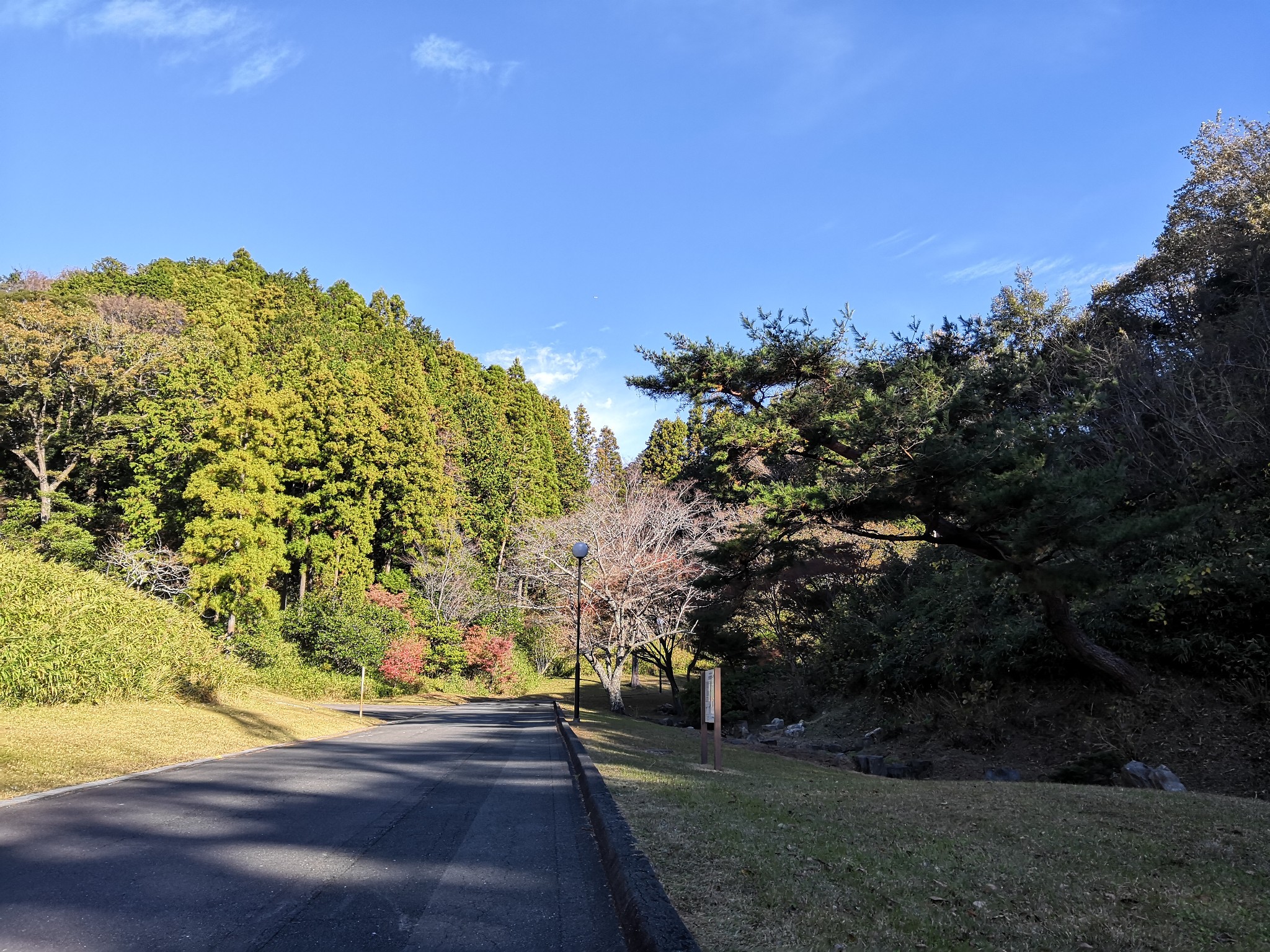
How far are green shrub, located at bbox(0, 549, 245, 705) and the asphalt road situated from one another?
5.49 metres

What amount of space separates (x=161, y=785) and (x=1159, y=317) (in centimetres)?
2739

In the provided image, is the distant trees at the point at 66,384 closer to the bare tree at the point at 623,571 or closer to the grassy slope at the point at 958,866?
the bare tree at the point at 623,571

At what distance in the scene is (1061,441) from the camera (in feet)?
42.9

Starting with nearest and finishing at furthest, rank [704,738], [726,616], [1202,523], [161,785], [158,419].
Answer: [161,785] < [704,738] < [1202,523] < [726,616] < [158,419]

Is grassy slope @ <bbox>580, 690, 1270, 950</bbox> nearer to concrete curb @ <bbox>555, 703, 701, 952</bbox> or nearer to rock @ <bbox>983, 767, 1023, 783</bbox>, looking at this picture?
concrete curb @ <bbox>555, 703, 701, 952</bbox>

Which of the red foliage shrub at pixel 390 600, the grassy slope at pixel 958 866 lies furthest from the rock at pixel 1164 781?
the red foliage shrub at pixel 390 600

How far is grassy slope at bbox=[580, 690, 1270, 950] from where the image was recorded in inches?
121

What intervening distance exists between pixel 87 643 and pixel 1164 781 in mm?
16907

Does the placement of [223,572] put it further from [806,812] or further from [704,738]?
[806,812]

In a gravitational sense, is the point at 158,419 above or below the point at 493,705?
above

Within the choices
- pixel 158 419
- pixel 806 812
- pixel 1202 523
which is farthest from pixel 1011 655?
pixel 158 419

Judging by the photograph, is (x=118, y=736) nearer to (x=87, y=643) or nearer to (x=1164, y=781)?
(x=87, y=643)

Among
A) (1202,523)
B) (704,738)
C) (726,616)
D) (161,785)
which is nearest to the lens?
(161,785)

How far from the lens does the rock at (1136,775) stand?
28.2 feet
